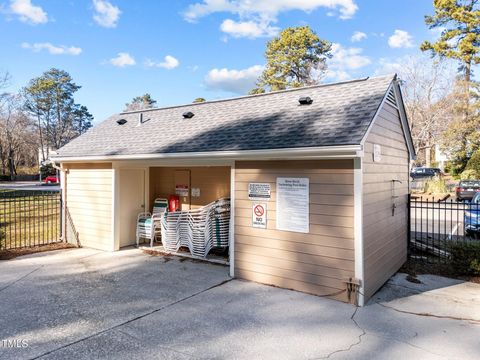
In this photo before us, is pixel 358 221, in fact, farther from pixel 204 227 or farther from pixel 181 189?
pixel 181 189

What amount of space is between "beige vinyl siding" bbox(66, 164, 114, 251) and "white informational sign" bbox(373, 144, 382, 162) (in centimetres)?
577

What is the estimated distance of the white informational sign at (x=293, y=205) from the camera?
5.07 m

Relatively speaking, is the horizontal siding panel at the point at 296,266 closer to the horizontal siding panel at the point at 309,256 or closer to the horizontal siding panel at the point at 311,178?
the horizontal siding panel at the point at 309,256

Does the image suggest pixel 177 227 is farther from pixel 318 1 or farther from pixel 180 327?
pixel 318 1

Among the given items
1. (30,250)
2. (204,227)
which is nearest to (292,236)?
(204,227)

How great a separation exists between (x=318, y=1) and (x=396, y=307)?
15.0m

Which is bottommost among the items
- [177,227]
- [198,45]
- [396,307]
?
[396,307]

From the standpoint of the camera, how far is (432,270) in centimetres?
654

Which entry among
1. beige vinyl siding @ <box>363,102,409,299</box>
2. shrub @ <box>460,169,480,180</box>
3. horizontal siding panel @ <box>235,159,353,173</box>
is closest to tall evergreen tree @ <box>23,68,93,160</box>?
horizontal siding panel @ <box>235,159,353,173</box>

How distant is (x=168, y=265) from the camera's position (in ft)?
22.0

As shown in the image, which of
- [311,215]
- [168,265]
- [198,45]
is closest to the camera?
[311,215]

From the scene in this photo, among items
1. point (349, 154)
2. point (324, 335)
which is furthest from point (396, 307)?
point (349, 154)

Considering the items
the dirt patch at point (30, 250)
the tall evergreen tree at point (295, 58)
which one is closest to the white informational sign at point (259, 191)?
the dirt patch at point (30, 250)

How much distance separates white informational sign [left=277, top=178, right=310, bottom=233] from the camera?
16.6ft
